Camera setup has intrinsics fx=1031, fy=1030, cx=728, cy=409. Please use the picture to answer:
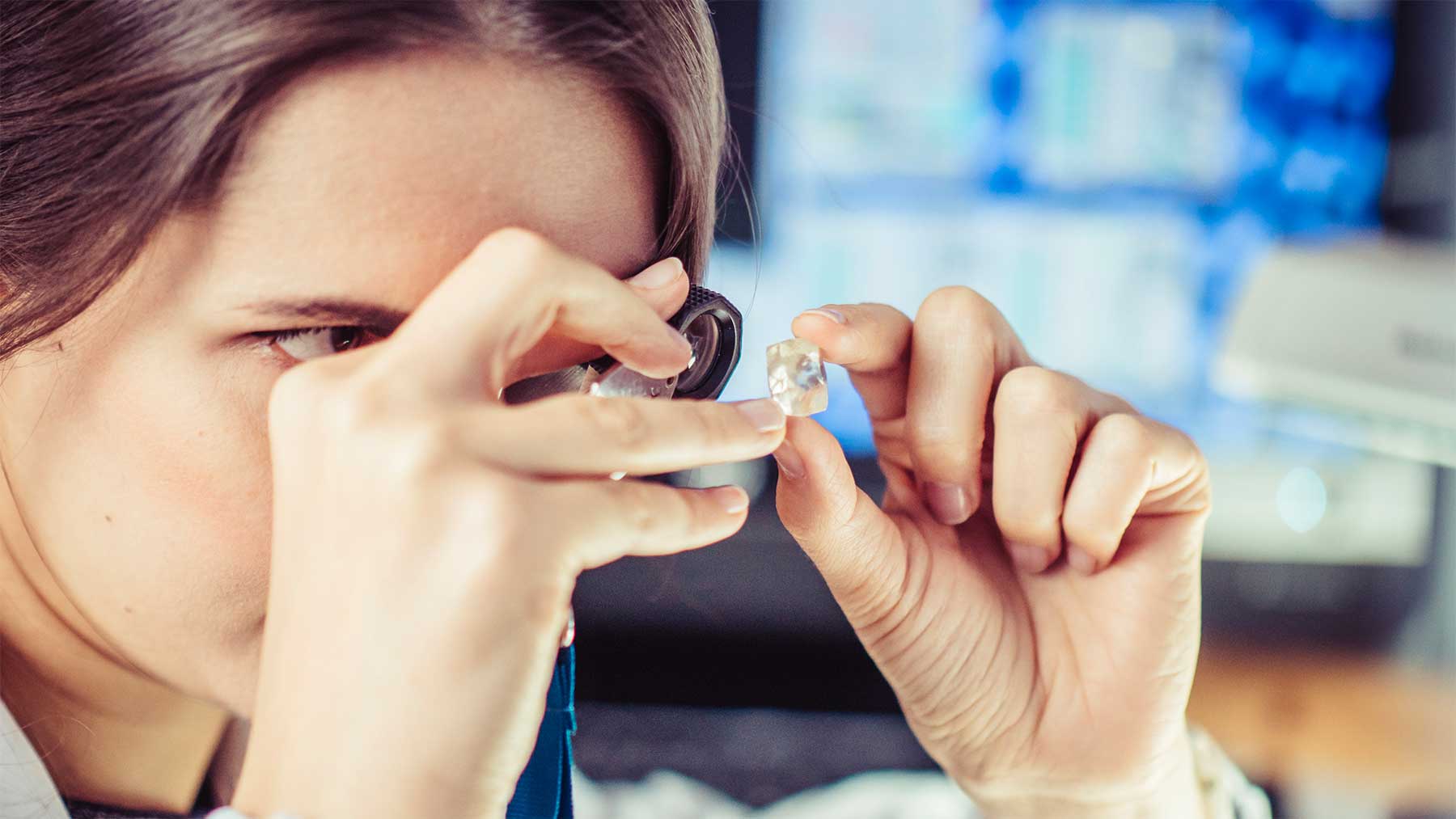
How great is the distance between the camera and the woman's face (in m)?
0.63

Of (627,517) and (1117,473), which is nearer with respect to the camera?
(627,517)

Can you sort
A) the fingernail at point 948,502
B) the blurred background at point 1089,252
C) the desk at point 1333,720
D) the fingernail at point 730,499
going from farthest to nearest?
the blurred background at point 1089,252, the desk at point 1333,720, the fingernail at point 948,502, the fingernail at point 730,499

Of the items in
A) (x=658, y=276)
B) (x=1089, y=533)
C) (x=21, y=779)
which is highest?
(x=658, y=276)

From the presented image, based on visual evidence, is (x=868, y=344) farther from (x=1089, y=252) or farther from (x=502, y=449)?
(x=1089, y=252)

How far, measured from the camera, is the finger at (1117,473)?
78 centimetres

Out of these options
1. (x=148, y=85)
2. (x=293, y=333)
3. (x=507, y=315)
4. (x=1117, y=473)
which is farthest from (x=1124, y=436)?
(x=148, y=85)

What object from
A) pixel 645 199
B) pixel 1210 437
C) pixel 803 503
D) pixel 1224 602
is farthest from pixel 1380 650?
pixel 645 199

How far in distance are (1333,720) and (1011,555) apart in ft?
3.53

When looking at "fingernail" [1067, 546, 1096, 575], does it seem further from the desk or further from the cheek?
the desk

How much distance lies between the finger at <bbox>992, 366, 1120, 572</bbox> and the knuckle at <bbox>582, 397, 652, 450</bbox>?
35 cm

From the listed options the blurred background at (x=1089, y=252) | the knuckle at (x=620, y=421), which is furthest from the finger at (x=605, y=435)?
the blurred background at (x=1089, y=252)

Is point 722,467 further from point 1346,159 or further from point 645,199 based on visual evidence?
point 1346,159

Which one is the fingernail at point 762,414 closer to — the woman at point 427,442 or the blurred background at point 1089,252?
the woman at point 427,442

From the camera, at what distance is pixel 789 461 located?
728 mm
